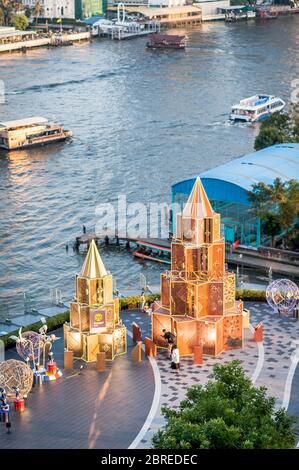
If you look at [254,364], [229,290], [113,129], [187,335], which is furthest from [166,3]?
[254,364]

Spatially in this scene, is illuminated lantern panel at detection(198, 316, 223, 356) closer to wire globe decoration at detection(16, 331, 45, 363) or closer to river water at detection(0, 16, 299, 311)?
wire globe decoration at detection(16, 331, 45, 363)

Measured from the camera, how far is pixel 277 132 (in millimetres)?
61625

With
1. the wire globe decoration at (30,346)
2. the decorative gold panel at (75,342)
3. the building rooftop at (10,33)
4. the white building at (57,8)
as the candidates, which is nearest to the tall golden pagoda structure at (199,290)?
the decorative gold panel at (75,342)

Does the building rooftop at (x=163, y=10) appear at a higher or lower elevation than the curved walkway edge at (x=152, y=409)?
higher

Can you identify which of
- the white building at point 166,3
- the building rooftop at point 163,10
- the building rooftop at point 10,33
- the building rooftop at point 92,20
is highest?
the white building at point 166,3

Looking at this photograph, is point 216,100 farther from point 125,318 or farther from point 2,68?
point 125,318

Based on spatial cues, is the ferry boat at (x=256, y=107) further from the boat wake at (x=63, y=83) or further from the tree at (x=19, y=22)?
the tree at (x=19, y=22)

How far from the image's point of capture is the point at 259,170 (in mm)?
52531

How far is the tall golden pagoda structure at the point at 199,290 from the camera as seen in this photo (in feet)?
112

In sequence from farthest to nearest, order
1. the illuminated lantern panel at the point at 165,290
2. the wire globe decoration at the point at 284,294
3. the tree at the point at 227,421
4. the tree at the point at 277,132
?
the tree at the point at 277,132 < the wire globe decoration at the point at 284,294 < the illuminated lantern panel at the point at 165,290 < the tree at the point at 227,421

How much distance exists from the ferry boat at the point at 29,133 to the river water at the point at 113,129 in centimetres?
88
